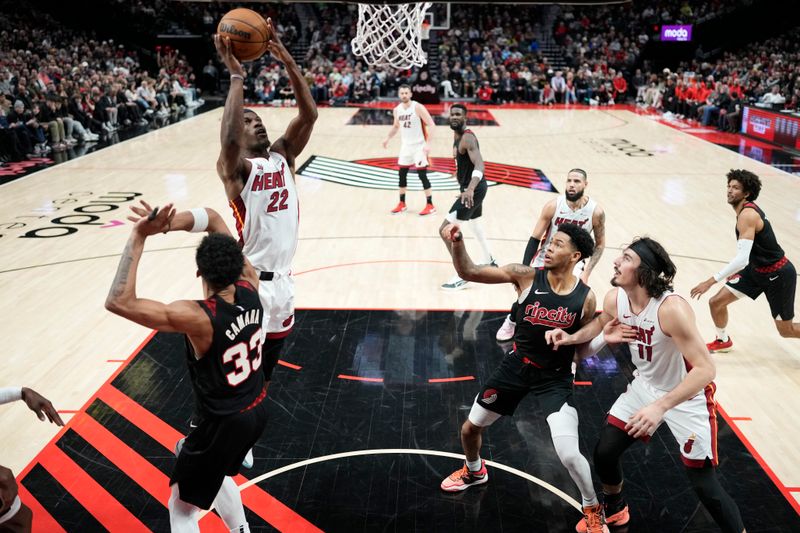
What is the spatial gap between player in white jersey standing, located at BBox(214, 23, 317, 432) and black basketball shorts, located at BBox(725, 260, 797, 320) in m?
3.61

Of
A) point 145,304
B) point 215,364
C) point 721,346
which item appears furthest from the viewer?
point 721,346

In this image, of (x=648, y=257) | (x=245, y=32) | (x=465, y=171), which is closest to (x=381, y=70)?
(x=465, y=171)

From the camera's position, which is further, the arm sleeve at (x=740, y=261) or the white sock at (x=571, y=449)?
the arm sleeve at (x=740, y=261)

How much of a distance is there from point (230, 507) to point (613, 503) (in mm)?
1978

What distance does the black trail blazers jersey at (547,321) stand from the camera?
3871 mm

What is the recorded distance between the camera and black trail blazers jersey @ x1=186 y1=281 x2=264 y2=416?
119 inches

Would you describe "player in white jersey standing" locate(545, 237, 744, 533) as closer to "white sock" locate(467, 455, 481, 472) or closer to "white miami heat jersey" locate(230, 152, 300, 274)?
"white sock" locate(467, 455, 481, 472)

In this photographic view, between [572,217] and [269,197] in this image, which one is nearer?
[269,197]

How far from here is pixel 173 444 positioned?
4.66 metres

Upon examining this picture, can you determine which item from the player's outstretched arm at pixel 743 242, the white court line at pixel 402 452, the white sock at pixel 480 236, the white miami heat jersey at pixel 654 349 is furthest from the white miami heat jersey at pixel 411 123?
the white miami heat jersey at pixel 654 349

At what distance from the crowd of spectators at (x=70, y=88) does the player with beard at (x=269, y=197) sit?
11925 mm

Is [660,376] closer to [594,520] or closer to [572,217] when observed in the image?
[594,520]

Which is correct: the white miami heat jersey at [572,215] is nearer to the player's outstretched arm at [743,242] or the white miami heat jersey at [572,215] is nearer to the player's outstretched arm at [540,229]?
the player's outstretched arm at [540,229]

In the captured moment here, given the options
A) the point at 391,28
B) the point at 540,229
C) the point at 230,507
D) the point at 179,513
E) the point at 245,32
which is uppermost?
the point at 391,28
